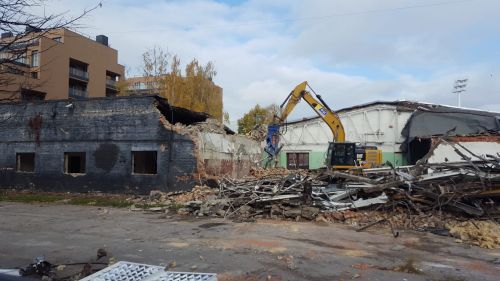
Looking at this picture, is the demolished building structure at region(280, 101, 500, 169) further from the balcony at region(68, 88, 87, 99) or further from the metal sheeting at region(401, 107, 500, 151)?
the balcony at region(68, 88, 87, 99)

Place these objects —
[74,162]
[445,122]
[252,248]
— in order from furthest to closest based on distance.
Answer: [445,122], [74,162], [252,248]

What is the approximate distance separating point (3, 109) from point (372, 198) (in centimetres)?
2113

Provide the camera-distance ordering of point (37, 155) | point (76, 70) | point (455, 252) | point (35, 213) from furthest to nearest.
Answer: point (76, 70), point (37, 155), point (35, 213), point (455, 252)

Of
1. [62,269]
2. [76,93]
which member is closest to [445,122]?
[62,269]

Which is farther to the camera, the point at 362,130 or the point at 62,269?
the point at 362,130

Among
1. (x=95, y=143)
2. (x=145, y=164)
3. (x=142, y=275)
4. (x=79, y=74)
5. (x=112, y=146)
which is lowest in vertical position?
(x=142, y=275)

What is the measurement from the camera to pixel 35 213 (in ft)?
53.7

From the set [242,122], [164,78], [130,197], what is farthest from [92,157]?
[242,122]

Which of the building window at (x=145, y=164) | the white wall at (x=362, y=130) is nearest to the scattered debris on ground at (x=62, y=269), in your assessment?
the building window at (x=145, y=164)

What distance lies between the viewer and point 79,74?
64.4 metres

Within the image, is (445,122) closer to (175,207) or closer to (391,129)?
(391,129)

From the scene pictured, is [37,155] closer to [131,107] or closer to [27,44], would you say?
[131,107]

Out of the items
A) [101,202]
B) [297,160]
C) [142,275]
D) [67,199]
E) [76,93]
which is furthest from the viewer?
[76,93]

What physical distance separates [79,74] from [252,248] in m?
61.1
